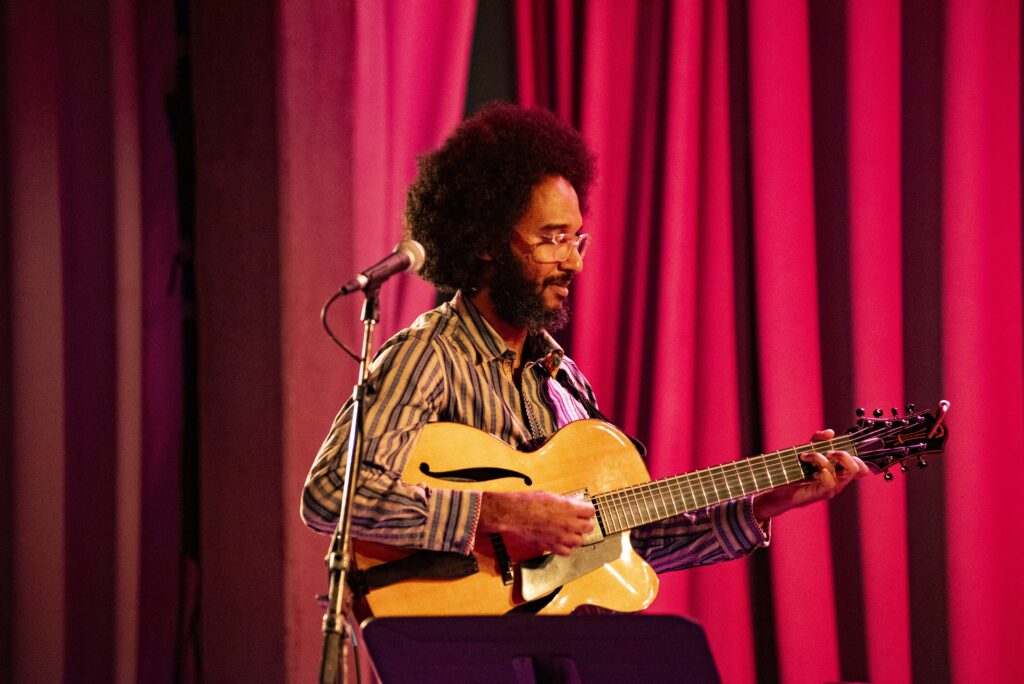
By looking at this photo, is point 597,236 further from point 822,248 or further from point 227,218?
point 227,218

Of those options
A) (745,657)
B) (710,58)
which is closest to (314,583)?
(745,657)

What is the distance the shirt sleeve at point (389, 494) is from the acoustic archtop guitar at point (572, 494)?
2.9 inches

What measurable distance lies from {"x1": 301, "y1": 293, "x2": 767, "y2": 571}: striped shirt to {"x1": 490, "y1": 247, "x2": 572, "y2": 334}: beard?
0.07 meters

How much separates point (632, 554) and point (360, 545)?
66 cm

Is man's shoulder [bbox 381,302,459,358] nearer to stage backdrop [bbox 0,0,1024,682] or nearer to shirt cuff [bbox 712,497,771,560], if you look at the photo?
stage backdrop [bbox 0,0,1024,682]

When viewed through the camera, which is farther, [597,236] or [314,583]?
[597,236]

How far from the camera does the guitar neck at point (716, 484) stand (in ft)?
8.34

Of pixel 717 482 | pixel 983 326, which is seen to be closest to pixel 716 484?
pixel 717 482

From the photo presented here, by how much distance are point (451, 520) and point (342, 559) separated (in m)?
0.45

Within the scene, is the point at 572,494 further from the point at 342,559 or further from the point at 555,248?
the point at 342,559

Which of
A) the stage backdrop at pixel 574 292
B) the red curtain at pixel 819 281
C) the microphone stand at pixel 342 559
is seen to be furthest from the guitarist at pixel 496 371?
the red curtain at pixel 819 281

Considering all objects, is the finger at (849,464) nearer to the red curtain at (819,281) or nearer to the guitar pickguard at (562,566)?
the guitar pickguard at (562,566)

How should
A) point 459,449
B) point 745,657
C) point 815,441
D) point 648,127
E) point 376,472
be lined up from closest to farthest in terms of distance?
point 376,472 → point 459,449 → point 815,441 → point 745,657 → point 648,127

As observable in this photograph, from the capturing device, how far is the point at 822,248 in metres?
3.62
